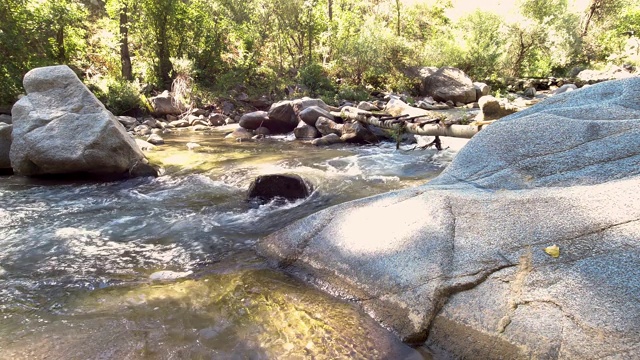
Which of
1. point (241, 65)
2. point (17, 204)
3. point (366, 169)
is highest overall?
point (241, 65)

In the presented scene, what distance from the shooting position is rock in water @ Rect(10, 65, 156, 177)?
279 inches

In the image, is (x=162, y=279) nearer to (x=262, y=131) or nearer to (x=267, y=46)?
(x=262, y=131)

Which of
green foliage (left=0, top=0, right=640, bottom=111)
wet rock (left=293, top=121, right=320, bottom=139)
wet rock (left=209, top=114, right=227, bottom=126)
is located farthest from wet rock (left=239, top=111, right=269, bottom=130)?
green foliage (left=0, top=0, right=640, bottom=111)

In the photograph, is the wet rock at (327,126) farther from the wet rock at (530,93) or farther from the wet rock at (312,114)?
the wet rock at (530,93)

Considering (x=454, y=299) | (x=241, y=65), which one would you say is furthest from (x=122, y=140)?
(x=241, y=65)

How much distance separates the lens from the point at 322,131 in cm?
1211

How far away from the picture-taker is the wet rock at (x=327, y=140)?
11297 millimetres

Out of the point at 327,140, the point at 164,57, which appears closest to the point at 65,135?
the point at 327,140

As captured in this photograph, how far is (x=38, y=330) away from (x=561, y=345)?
3.52 metres

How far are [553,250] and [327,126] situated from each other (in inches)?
383

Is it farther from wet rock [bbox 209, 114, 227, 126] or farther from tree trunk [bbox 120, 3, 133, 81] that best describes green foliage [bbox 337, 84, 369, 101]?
tree trunk [bbox 120, 3, 133, 81]

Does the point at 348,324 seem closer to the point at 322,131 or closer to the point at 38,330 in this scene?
the point at 38,330

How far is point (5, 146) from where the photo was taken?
7.87 m

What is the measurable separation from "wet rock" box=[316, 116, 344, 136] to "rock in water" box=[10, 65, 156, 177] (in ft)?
18.5
